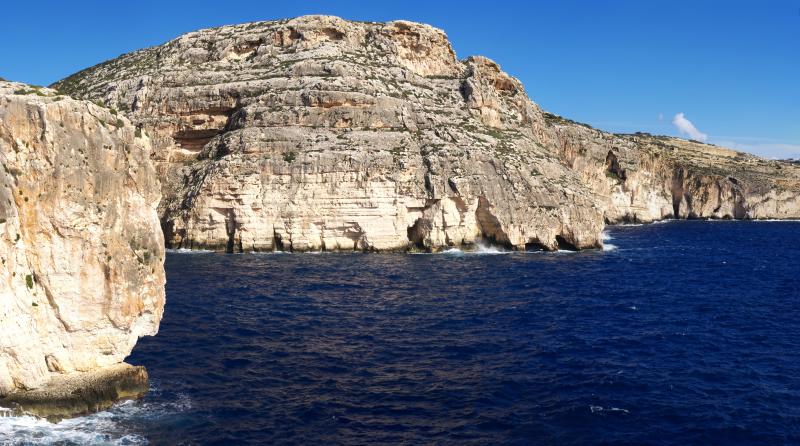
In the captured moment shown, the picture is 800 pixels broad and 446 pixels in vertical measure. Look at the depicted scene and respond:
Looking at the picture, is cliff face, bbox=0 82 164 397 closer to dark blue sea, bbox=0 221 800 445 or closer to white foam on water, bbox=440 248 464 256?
dark blue sea, bbox=0 221 800 445

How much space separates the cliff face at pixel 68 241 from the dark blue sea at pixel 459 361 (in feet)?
7.00

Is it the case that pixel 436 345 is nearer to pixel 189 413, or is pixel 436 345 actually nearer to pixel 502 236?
pixel 189 413

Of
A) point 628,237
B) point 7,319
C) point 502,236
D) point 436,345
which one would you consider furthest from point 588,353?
point 628,237

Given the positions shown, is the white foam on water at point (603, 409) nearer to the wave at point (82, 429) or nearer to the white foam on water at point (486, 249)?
the wave at point (82, 429)

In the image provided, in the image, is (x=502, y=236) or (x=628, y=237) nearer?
(x=502, y=236)

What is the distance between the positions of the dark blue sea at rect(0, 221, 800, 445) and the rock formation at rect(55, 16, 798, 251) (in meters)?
12.1

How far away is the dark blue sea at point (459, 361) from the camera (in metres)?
19.1

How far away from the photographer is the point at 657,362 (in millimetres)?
26484

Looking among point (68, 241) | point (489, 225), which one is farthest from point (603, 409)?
point (489, 225)

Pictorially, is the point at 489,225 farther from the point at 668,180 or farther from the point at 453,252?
the point at 668,180

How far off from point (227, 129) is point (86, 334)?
173 ft

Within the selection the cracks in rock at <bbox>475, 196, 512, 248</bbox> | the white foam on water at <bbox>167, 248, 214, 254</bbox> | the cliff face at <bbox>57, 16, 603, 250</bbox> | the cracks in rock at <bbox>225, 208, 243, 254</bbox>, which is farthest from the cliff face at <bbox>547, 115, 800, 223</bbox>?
the white foam on water at <bbox>167, 248, 214, 254</bbox>

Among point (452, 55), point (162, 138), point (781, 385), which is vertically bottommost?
point (781, 385)

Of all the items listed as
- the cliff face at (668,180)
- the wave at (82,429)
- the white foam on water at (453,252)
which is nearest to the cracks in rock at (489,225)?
the white foam on water at (453,252)
